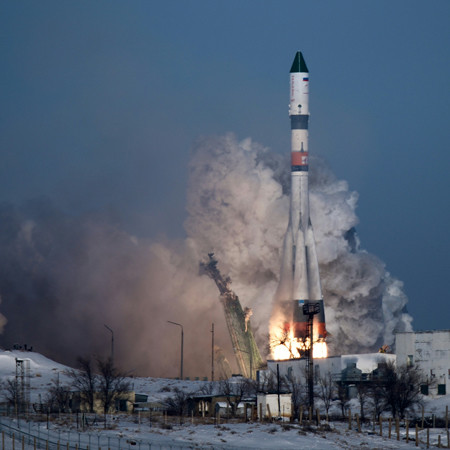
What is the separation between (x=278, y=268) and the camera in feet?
557

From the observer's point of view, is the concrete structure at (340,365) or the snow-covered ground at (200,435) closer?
the snow-covered ground at (200,435)

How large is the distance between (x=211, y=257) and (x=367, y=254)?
19158 millimetres

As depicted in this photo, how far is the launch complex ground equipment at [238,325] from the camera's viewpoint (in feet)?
559

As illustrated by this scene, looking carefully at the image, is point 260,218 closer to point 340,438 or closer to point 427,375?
point 427,375

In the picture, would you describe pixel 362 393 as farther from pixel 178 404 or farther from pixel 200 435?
pixel 200 435

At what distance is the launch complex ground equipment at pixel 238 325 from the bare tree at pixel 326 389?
21.6 m

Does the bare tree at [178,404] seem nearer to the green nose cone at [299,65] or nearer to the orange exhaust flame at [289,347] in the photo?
the orange exhaust flame at [289,347]

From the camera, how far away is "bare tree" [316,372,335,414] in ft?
427

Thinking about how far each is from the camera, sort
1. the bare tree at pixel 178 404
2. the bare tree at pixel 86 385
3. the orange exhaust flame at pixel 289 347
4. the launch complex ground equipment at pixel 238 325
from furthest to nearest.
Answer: the launch complex ground equipment at pixel 238 325 → the orange exhaust flame at pixel 289 347 → the bare tree at pixel 178 404 → the bare tree at pixel 86 385

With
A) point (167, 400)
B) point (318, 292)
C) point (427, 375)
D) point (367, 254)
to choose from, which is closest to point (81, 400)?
point (167, 400)

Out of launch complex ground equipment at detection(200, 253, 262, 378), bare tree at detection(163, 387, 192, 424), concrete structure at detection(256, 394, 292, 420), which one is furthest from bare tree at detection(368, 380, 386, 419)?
launch complex ground equipment at detection(200, 253, 262, 378)

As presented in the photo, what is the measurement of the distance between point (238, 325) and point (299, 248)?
16.9 metres

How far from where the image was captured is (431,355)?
135875 mm

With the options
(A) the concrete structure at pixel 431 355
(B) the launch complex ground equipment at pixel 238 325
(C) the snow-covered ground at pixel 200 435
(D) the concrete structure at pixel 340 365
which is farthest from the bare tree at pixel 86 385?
(B) the launch complex ground equipment at pixel 238 325
